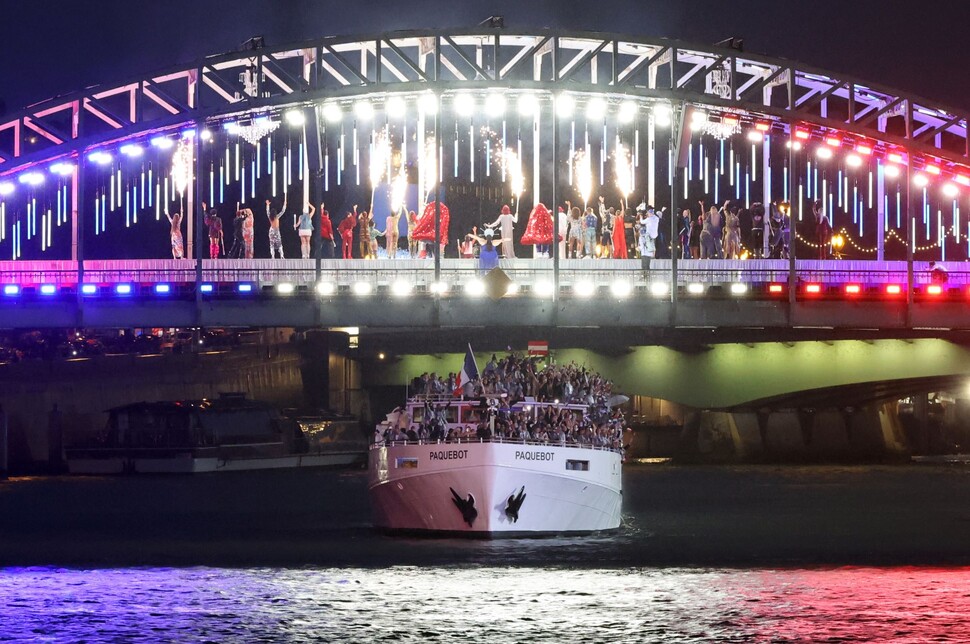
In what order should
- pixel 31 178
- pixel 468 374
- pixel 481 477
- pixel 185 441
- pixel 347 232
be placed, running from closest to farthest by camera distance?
pixel 481 477 → pixel 468 374 → pixel 347 232 → pixel 31 178 → pixel 185 441

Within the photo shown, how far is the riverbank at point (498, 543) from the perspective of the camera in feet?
149

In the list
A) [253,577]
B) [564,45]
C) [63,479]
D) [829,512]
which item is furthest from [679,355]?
[253,577]

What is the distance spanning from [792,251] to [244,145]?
92.3 feet

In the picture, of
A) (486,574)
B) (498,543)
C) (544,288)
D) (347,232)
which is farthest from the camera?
(347,232)

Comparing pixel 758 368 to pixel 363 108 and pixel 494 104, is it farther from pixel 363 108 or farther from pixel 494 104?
pixel 363 108

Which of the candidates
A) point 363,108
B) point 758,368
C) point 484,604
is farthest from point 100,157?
point 484,604

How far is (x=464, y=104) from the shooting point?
77.3 meters

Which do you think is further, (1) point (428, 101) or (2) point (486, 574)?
(1) point (428, 101)

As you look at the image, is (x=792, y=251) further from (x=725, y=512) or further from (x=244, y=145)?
(x=244, y=145)

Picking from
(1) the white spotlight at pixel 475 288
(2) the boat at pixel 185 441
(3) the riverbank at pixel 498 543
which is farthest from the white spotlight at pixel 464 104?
(2) the boat at pixel 185 441

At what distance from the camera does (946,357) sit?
7700 centimetres

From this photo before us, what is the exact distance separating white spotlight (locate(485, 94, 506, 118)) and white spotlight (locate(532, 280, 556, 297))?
354 inches

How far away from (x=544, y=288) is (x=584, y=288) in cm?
180

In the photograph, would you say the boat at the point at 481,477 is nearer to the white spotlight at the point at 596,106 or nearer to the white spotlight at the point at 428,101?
the white spotlight at the point at 428,101
